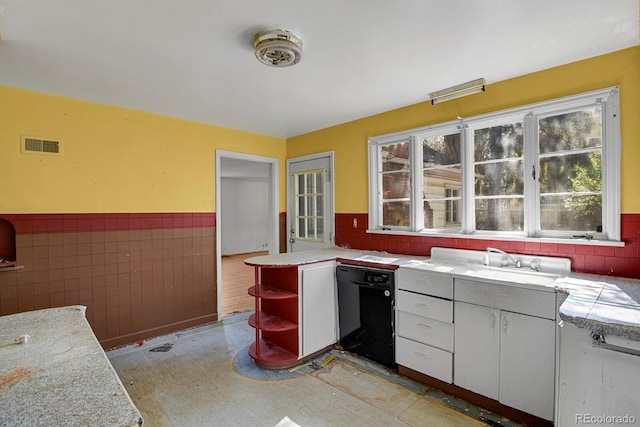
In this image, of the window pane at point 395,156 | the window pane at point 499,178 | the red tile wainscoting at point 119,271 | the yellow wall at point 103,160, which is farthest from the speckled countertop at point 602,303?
the yellow wall at point 103,160

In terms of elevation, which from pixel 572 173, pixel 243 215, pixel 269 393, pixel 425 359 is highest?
pixel 572 173

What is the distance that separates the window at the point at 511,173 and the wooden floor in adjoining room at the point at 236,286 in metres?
2.33

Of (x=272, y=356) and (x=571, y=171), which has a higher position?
(x=571, y=171)

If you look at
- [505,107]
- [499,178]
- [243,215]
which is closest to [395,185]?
[499,178]

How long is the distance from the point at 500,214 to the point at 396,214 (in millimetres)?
1067

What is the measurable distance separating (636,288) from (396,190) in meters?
2.09

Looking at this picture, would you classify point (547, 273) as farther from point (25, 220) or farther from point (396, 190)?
point (25, 220)

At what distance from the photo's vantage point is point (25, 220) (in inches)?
109

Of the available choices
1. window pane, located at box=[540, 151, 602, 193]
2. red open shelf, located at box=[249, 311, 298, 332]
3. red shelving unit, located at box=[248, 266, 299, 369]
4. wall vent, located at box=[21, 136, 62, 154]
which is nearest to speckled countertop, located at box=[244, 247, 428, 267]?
red shelving unit, located at box=[248, 266, 299, 369]

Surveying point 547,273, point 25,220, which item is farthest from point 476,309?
point 25,220

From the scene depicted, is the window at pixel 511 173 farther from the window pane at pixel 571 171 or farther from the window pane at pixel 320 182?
the window pane at pixel 320 182

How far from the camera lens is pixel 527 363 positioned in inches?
80.0

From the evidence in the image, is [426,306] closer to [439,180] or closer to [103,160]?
[439,180]

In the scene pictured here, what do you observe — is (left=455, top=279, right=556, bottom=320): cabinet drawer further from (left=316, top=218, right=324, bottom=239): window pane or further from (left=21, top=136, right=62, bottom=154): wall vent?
(left=21, top=136, right=62, bottom=154): wall vent
